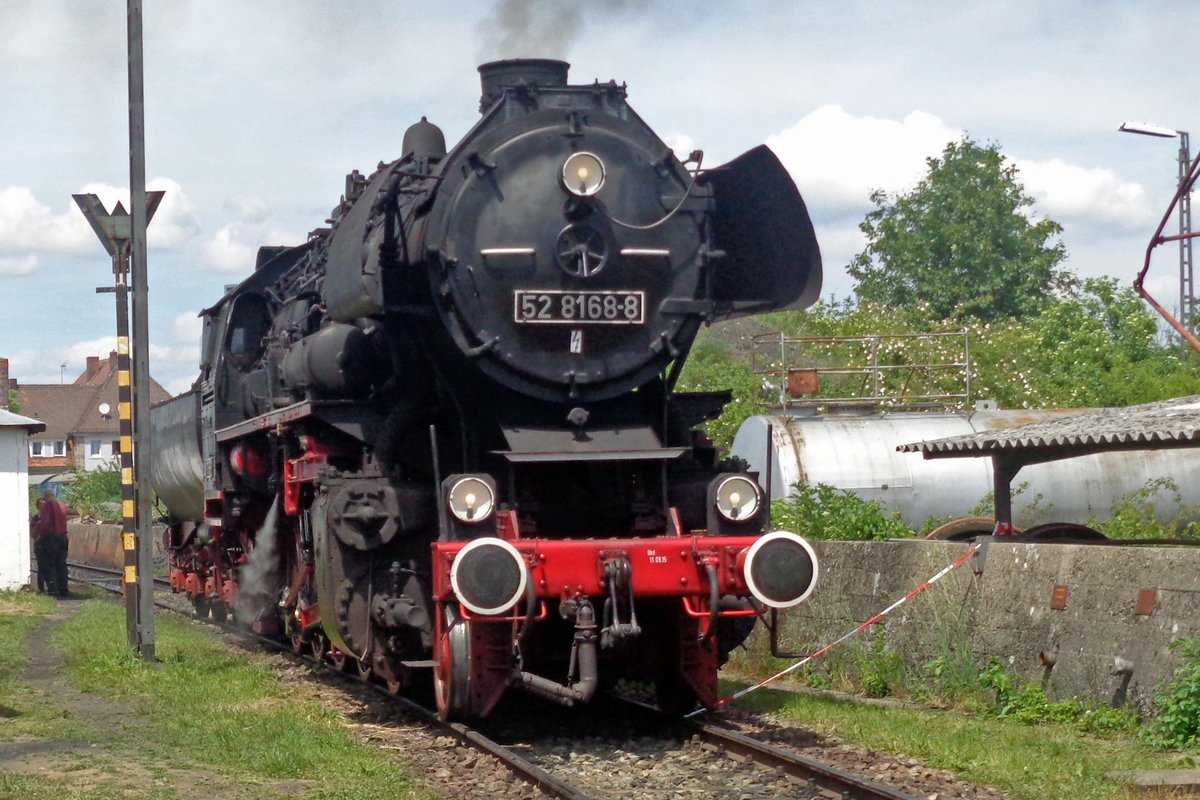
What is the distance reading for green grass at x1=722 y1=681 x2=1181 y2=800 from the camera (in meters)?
7.05

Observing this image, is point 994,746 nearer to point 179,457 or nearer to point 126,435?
point 126,435

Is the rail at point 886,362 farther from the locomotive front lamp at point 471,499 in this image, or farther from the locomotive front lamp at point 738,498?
the locomotive front lamp at point 471,499

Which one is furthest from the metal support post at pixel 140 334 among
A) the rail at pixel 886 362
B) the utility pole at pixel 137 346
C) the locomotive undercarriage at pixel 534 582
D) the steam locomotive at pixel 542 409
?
the rail at pixel 886 362

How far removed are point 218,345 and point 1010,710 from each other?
7956mm

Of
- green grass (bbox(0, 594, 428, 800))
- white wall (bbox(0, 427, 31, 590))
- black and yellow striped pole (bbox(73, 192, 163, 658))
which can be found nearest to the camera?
green grass (bbox(0, 594, 428, 800))

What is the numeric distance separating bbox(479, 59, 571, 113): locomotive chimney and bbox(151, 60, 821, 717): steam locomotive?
0.5 inches

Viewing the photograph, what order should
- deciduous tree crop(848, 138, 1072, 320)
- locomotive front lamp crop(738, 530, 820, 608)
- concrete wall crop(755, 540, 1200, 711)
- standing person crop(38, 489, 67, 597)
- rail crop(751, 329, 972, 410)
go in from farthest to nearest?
1. deciduous tree crop(848, 138, 1072, 320)
2. rail crop(751, 329, 972, 410)
3. standing person crop(38, 489, 67, 597)
4. concrete wall crop(755, 540, 1200, 711)
5. locomotive front lamp crop(738, 530, 820, 608)

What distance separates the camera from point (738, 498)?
8.65 meters

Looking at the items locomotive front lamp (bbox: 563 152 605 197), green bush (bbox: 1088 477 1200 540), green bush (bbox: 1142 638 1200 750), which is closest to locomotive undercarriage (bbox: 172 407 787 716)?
locomotive front lamp (bbox: 563 152 605 197)

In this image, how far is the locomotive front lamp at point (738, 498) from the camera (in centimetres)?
860

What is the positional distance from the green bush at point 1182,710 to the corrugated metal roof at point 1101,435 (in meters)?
2.25

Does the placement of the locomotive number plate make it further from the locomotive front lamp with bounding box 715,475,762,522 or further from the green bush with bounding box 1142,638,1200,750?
the green bush with bounding box 1142,638,1200,750

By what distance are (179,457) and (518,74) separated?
28.0ft

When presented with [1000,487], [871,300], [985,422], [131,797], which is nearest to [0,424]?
[985,422]
